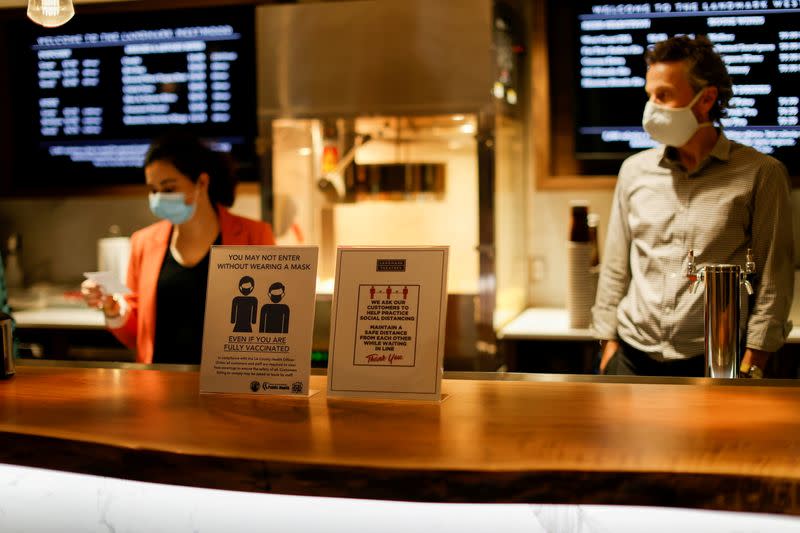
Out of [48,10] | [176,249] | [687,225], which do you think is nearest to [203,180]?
[176,249]

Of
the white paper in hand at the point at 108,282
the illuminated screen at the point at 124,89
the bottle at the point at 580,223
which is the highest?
the illuminated screen at the point at 124,89

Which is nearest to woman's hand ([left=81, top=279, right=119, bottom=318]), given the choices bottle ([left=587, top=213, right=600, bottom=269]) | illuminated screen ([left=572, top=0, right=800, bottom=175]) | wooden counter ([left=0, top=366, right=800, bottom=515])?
wooden counter ([left=0, top=366, right=800, bottom=515])

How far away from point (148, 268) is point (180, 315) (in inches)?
7.7

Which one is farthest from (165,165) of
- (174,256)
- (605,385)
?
(605,385)

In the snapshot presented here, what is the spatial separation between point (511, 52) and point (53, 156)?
2386 mm

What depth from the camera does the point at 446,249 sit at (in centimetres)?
160

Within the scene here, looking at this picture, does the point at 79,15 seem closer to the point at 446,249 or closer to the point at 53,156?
the point at 53,156

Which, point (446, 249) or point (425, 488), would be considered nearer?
point (425, 488)

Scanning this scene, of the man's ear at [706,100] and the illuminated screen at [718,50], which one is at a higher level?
the illuminated screen at [718,50]

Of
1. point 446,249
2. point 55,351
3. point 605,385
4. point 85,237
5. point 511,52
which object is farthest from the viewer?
point 85,237

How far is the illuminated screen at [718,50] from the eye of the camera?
352 cm

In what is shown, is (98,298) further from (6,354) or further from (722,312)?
(722,312)

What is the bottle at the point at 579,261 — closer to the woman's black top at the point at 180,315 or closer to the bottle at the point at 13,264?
the woman's black top at the point at 180,315

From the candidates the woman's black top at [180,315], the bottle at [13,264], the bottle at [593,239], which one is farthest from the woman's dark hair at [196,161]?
the bottle at [13,264]
